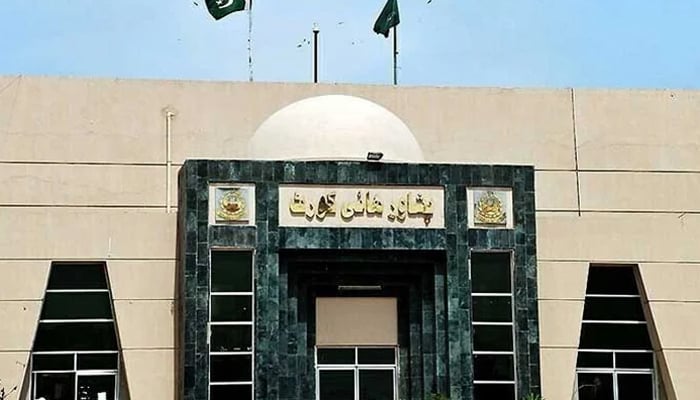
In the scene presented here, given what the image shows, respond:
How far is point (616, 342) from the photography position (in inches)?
1148

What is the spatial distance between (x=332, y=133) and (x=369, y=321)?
423 cm

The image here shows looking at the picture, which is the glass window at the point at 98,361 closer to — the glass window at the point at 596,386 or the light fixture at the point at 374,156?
the light fixture at the point at 374,156

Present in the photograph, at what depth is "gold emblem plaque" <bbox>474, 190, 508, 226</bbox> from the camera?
26734mm

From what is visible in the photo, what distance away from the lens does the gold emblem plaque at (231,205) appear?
25.9 m

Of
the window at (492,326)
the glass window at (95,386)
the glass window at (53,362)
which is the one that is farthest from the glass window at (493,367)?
the glass window at (53,362)

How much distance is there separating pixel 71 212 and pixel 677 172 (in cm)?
1511

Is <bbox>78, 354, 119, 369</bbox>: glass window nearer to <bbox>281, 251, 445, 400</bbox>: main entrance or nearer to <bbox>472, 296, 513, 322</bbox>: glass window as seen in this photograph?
<bbox>281, 251, 445, 400</bbox>: main entrance

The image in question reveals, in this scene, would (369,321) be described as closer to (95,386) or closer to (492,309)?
(492,309)

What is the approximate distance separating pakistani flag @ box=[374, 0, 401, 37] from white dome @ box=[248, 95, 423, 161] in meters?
4.73

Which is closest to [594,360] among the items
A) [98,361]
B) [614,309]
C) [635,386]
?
[635,386]

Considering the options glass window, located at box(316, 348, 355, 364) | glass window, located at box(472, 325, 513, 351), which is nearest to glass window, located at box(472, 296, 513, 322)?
glass window, located at box(472, 325, 513, 351)

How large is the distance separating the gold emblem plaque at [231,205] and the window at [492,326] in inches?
201

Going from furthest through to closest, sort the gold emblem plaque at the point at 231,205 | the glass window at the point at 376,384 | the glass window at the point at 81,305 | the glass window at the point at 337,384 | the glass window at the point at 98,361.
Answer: the glass window at the point at 98,361 < the glass window at the point at 81,305 < the glass window at the point at 376,384 < the glass window at the point at 337,384 < the gold emblem plaque at the point at 231,205

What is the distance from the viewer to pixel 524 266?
26734 millimetres
